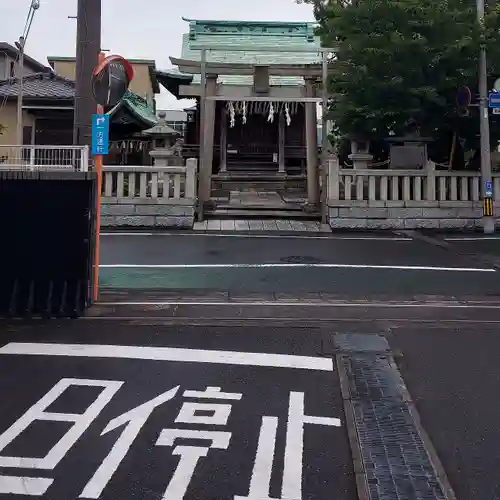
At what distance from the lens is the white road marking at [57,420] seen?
4.01 m

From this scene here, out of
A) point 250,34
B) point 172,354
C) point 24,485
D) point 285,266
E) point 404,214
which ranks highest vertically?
point 250,34

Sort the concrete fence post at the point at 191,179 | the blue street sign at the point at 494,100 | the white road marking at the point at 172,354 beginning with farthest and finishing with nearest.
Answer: the concrete fence post at the point at 191,179, the blue street sign at the point at 494,100, the white road marking at the point at 172,354

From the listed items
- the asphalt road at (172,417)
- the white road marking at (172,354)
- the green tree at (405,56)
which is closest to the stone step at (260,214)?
the green tree at (405,56)

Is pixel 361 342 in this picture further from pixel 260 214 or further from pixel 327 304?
pixel 260 214

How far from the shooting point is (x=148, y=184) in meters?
17.4

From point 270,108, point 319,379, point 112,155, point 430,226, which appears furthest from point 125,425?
point 112,155

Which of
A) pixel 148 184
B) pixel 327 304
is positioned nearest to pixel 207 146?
pixel 148 184

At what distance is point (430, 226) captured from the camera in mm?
17438

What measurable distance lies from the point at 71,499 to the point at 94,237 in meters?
5.12

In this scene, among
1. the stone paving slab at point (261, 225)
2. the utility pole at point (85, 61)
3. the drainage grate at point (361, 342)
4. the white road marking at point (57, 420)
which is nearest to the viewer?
the white road marking at point (57, 420)

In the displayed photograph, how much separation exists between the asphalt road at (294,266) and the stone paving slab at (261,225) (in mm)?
1514

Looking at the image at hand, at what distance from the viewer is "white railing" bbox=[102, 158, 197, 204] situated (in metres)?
17.1

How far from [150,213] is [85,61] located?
303 inches

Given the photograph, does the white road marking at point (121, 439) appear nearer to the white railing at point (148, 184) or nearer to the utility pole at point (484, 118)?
the white railing at point (148, 184)
